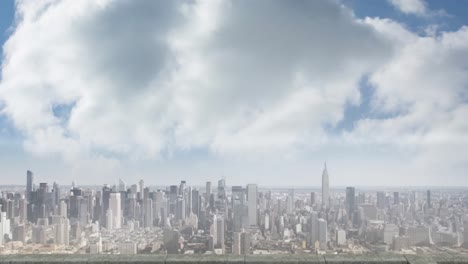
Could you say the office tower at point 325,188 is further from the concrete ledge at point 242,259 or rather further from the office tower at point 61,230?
the concrete ledge at point 242,259

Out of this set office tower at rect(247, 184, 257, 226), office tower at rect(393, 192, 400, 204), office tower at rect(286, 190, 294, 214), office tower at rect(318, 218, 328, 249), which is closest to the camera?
office tower at rect(318, 218, 328, 249)

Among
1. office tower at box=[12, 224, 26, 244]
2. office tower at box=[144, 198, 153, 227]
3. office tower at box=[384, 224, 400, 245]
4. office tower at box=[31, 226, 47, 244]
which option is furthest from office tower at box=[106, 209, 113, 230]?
office tower at box=[384, 224, 400, 245]

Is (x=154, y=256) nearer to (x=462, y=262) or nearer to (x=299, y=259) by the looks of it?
(x=299, y=259)

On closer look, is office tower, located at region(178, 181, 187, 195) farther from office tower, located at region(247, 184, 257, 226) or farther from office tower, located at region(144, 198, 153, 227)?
office tower, located at region(247, 184, 257, 226)

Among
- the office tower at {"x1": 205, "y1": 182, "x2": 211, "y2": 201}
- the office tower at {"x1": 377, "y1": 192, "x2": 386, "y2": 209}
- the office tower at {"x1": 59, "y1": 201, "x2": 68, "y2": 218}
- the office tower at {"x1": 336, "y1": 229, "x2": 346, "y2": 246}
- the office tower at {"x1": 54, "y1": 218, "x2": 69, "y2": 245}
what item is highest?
the office tower at {"x1": 205, "y1": 182, "x2": 211, "y2": 201}

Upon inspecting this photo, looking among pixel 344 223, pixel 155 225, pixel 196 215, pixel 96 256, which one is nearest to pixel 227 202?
pixel 196 215

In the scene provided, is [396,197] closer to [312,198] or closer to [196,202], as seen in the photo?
[312,198]

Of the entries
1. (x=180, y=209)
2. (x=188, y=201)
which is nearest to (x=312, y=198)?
(x=188, y=201)

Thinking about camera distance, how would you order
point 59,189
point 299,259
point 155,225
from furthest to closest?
point 59,189 → point 155,225 → point 299,259
